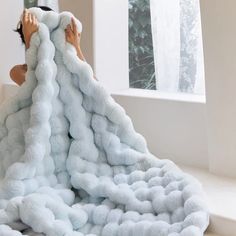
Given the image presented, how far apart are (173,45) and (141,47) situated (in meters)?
0.26

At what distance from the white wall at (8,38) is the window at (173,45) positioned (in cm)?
68

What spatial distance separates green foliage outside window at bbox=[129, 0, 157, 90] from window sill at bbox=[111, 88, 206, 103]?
0.13 m

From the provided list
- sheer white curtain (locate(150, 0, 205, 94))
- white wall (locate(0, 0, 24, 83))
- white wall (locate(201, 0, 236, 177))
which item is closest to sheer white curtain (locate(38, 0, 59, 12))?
white wall (locate(0, 0, 24, 83))

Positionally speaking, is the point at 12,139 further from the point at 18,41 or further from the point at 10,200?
the point at 18,41

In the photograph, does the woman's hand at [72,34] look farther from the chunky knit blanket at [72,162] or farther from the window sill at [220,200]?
the window sill at [220,200]

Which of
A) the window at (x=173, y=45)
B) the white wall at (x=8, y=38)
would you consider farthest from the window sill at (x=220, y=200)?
the white wall at (x=8, y=38)

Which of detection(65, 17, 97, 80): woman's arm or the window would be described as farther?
the window

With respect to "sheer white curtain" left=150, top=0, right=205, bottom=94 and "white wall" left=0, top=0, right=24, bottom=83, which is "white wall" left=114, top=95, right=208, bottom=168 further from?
"white wall" left=0, top=0, right=24, bottom=83

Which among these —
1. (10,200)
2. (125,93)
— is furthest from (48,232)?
(125,93)

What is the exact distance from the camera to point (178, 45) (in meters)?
1.79

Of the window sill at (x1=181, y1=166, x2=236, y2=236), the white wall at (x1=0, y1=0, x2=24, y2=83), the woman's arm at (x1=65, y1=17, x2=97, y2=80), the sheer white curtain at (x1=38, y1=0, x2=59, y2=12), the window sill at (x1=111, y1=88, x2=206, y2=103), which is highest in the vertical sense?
the sheer white curtain at (x1=38, y1=0, x2=59, y2=12)

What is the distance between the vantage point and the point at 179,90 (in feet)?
5.99

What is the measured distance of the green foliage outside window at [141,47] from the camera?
1.99 meters

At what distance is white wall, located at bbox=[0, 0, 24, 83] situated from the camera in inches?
88.3
